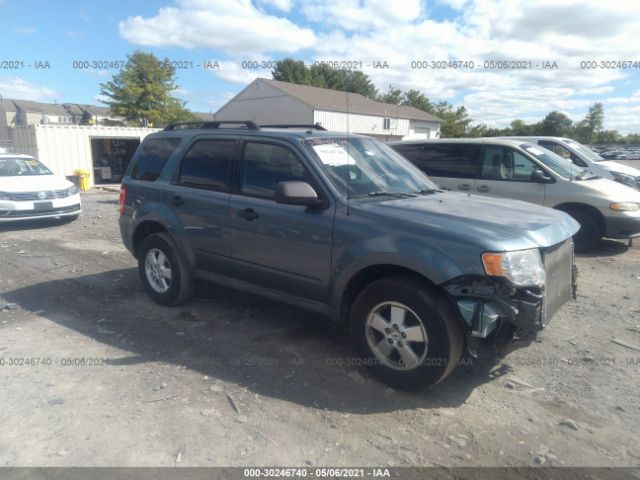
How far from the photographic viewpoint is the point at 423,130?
44.0 m

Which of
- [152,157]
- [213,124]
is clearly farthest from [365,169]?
[152,157]

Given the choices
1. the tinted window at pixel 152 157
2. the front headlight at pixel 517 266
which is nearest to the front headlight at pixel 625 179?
the front headlight at pixel 517 266

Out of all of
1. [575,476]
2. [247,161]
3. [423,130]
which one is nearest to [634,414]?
[575,476]

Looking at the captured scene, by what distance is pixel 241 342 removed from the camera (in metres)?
4.48

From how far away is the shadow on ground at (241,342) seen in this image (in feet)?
11.8

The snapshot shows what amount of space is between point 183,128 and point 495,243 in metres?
3.90

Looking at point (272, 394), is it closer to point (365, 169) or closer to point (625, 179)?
point (365, 169)

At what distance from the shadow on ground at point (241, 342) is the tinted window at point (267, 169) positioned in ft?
4.56

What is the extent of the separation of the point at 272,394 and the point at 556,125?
60.9 metres

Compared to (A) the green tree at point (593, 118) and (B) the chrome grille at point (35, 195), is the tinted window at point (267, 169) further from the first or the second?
(A) the green tree at point (593, 118)

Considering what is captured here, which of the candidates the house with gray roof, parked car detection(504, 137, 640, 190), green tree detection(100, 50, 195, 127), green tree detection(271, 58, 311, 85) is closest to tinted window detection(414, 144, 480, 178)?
parked car detection(504, 137, 640, 190)

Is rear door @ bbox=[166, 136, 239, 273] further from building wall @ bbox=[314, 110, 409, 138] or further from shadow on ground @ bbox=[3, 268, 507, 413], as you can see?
building wall @ bbox=[314, 110, 409, 138]

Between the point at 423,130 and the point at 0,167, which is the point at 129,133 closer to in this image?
the point at 0,167

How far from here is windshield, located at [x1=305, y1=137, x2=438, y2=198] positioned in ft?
13.5
